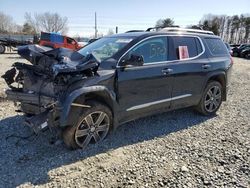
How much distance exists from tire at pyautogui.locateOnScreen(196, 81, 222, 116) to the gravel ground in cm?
49

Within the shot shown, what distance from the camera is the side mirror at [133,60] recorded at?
4.11m

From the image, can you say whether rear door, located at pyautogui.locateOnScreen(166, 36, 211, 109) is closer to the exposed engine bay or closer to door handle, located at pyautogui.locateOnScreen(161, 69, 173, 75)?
door handle, located at pyautogui.locateOnScreen(161, 69, 173, 75)

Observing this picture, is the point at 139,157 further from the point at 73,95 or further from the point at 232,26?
the point at 232,26

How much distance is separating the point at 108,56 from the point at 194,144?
2056 mm

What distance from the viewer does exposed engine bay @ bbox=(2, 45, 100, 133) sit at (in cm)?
363

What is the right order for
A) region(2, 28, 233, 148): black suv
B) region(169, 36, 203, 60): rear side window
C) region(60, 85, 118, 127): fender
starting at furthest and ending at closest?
1. region(169, 36, 203, 60): rear side window
2. region(2, 28, 233, 148): black suv
3. region(60, 85, 118, 127): fender

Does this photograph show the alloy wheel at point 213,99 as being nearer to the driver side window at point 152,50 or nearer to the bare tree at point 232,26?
the driver side window at point 152,50

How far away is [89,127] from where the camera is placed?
4.04 m

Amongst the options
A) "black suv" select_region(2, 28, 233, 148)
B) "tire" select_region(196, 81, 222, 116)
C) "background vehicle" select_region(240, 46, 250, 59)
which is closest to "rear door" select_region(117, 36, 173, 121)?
"black suv" select_region(2, 28, 233, 148)

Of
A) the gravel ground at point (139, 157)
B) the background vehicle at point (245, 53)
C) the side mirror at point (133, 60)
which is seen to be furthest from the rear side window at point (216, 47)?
the background vehicle at point (245, 53)

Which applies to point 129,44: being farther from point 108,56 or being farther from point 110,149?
Answer: point 110,149

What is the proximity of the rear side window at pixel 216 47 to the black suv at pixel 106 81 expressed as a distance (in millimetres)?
383

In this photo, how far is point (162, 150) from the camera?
13.6 feet

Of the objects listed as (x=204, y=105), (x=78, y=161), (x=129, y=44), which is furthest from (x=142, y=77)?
(x=204, y=105)
